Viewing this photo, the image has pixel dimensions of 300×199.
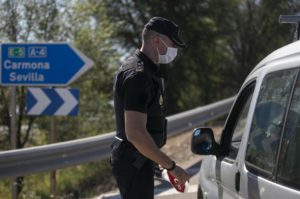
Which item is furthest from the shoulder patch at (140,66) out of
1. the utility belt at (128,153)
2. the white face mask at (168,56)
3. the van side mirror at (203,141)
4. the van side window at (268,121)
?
the van side window at (268,121)

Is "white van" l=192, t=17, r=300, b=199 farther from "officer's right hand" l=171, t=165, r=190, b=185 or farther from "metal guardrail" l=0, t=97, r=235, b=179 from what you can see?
"metal guardrail" l=0, t=97, r=235, b=179

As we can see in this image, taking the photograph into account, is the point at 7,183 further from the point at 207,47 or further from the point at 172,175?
the point at 207,47

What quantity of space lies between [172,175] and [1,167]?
3.21 meters

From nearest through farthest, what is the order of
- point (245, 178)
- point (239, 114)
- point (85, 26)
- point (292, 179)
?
point (292, 179)
point (245, 178)
point (239, 114)
point (85, 26)

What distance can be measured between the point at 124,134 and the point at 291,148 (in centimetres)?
119

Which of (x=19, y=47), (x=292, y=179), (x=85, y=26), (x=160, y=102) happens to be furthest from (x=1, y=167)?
(x=85, y=26)

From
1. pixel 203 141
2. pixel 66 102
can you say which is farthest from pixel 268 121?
pixel 66 102

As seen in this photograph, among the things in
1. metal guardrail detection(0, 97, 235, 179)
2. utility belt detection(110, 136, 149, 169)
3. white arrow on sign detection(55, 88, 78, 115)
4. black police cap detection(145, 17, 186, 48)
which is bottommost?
metal guardrail detection(0, 97, 235, 179)

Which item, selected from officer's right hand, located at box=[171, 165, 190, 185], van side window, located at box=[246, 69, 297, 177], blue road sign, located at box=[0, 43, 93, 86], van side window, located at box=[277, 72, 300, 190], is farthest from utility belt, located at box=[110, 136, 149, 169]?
blue road sign, located at box=[0, 43, 93, 86]

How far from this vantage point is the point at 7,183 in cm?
981

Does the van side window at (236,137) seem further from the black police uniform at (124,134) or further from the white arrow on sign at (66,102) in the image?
the white arrow on sign at (66,102)

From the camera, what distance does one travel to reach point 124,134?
12.6 feet

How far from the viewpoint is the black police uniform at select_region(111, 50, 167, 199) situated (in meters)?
3.77

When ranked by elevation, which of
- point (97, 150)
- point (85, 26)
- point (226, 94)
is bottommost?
point (226, 94)
